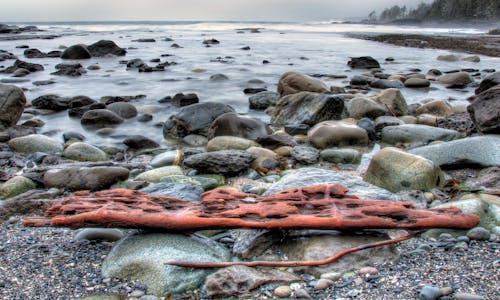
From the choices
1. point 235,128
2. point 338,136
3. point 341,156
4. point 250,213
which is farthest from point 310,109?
point 250,213

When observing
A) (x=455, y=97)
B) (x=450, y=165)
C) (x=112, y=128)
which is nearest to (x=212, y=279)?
(x=450, y=165)

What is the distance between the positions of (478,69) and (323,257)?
14.8 m

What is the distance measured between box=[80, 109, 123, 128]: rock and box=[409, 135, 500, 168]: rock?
5.03 m

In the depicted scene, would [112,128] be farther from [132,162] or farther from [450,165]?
[450,165]

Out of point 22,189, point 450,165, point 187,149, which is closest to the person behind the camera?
point 22,189

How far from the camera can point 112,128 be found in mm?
6926

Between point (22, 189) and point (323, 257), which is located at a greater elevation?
point (323, 257)

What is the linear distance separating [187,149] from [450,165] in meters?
3.36

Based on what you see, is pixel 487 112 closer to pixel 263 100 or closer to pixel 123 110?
pixel 263 100

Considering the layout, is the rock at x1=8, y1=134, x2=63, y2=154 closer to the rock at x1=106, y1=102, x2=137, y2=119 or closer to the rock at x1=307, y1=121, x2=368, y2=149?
the rock at x1=106, y1=102, x2=137, y2=119

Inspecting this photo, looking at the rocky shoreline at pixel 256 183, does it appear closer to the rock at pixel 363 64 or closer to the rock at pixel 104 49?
the rock at pixel 363 64

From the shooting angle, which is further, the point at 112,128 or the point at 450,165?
the point at 112,128

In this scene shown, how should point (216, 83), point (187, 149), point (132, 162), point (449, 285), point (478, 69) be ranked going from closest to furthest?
point (449, 285)
point (132, 162)
point (187, 149)
point (216, 83)
point (478, 69)

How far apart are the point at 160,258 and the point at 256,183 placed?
207 centimetres
